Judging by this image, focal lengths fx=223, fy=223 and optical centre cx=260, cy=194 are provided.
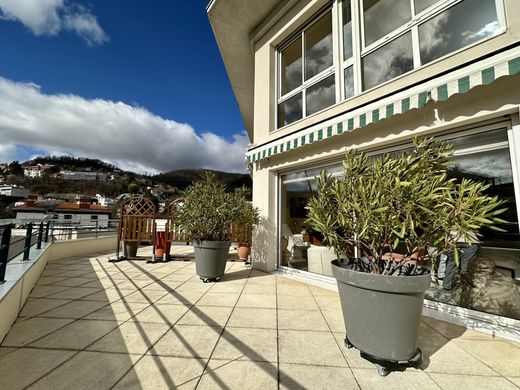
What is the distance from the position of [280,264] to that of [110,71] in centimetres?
2351

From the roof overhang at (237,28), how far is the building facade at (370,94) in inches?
1.7

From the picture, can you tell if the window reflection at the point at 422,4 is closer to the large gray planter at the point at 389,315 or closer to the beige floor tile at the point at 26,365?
the large gray planter at the point at 389,315

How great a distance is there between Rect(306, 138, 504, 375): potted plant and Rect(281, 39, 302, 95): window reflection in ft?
18.2

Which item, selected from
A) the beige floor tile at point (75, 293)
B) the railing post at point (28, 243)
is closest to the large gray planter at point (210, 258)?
the beige floor tile at point (75, 293)

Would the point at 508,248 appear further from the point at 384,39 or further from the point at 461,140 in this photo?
the point at 384,39

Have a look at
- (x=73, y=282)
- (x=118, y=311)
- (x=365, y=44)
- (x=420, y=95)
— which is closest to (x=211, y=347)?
(x=118, y=311)

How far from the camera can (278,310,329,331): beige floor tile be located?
3.36 m

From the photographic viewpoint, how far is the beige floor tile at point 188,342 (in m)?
2.65

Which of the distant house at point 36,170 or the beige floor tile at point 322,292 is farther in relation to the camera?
the distant house at point 36,170

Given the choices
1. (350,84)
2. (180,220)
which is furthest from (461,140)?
(180,220)

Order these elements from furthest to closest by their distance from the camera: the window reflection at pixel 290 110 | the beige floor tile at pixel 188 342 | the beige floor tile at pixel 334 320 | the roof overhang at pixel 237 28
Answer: the roof overhang at pixel 237 28 → the window reflection at pixel 290 110 → the beige floor tile at pixel 334 320 → the beige floor tile at pixel 188 342

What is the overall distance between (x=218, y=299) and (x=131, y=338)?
1.78 metres

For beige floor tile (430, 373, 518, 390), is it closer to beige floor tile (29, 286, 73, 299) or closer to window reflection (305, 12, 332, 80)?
beige floor tile (29, 286, 73, 299)

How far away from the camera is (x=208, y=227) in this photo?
576 cm
